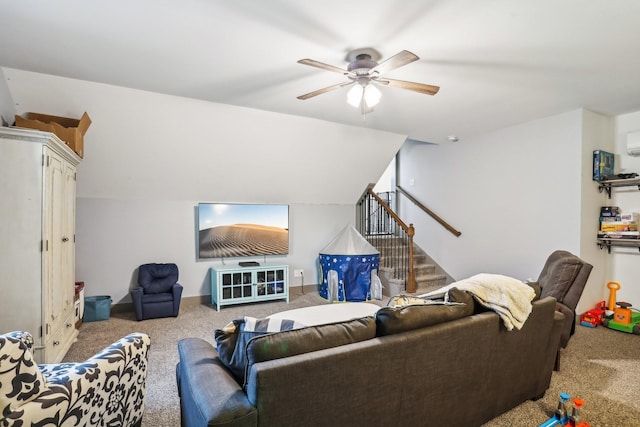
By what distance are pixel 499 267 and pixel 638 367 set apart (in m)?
1.94

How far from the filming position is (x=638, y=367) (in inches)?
114

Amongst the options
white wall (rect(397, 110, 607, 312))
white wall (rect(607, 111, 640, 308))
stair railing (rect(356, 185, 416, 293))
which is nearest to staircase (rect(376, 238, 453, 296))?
stair railing (rect(356, 185, 416, 293))

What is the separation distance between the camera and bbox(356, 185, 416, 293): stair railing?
5.34 meters

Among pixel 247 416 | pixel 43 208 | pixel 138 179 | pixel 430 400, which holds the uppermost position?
pixel 138 179

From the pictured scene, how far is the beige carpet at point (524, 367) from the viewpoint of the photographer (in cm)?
217

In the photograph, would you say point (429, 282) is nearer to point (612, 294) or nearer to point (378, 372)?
point (612, 294)

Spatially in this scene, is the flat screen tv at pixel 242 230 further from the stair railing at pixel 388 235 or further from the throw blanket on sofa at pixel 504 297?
the throw blanket on sofa at pixel 504 297

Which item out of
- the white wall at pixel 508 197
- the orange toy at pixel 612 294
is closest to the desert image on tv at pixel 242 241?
the white wall at pixel 508 197

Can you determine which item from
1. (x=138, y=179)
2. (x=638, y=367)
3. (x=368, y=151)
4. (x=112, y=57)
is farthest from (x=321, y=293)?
(x=112, y=57)

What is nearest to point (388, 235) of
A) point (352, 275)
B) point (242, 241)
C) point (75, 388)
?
point (352, 275)

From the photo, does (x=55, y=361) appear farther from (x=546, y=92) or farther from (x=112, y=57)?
(x=546, y=92)

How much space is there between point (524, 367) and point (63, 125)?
4.45 meters

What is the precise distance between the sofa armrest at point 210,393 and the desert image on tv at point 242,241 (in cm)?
323

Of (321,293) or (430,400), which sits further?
(321,293)
